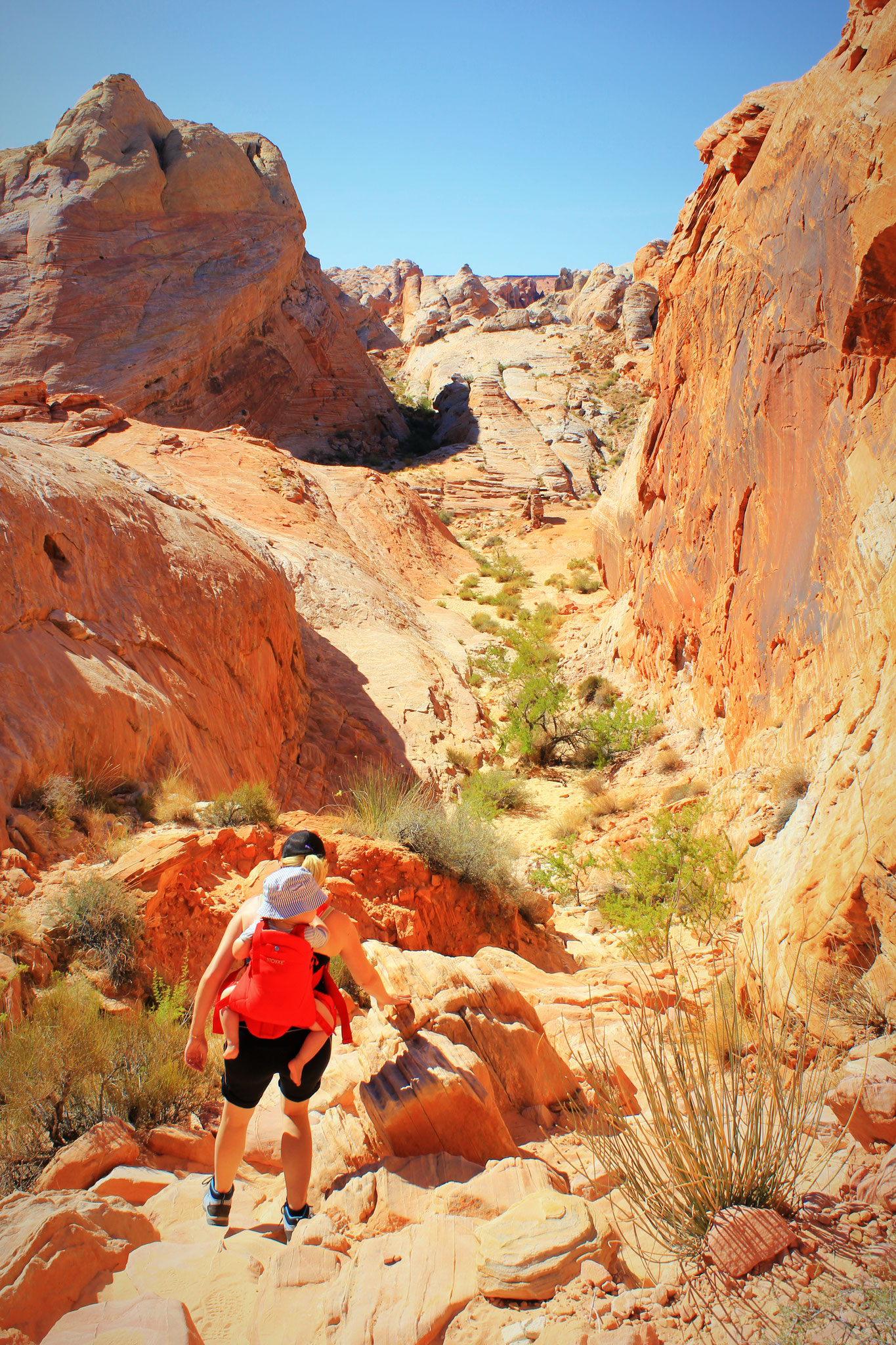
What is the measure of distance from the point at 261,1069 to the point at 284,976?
408 mm

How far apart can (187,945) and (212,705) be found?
4432mm

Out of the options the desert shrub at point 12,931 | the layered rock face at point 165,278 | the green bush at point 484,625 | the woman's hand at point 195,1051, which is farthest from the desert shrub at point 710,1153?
the layered rock face at point 165,278

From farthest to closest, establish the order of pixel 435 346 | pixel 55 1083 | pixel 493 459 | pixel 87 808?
pixel 435 346 → pixel 493 459 → pixel 87 808 → pixel 55 1083

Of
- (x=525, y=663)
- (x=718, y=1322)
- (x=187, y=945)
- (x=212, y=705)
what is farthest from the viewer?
(x=525, y=663)

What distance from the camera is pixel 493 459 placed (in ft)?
112

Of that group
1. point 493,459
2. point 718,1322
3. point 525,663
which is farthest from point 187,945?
point 493,459

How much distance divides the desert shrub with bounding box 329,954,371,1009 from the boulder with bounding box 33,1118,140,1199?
1810mm

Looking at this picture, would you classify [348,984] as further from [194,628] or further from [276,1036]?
[194,628]

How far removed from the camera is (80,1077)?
3510mm

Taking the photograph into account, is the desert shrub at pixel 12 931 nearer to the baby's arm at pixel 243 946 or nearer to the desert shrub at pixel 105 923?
the desert shrub at pixel 105 923

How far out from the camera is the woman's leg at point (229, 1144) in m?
2.96

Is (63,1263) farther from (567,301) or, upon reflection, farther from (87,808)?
(567,301)

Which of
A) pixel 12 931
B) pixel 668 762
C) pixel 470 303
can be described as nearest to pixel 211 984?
pixel 12 931

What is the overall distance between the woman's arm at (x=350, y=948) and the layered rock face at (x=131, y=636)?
138 inches
